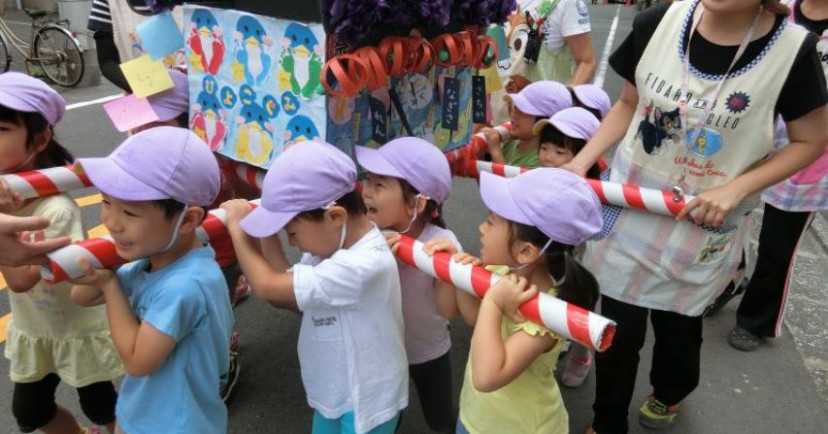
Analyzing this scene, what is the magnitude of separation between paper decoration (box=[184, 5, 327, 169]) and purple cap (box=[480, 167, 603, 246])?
714mm

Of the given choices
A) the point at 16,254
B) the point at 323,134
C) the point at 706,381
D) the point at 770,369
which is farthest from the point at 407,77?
the point at 770,369

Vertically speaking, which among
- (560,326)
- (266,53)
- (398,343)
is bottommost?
(398,343)

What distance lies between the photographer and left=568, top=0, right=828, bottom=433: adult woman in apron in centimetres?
186

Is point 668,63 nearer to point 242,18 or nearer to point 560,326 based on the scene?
point 560,326

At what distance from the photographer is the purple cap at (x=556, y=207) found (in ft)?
5.07

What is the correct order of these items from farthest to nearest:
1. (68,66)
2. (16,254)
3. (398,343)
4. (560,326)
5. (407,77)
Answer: (68,66) < (407,77) < (398,343) < (16,254) < (560,326)

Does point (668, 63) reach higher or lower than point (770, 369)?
higher

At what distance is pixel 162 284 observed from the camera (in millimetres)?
1597

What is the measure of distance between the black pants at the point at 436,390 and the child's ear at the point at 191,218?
→ 1036 millimetres

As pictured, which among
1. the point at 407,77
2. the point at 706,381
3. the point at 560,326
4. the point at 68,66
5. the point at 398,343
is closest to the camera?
the point at 560,326

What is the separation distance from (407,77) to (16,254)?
1.36 m

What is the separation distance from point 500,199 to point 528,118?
1576 mm

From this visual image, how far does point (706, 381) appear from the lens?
322cm

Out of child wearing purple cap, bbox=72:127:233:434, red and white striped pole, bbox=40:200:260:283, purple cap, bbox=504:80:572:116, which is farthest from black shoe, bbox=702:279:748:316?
red and white striped pole, bbox=40:200:260:283
